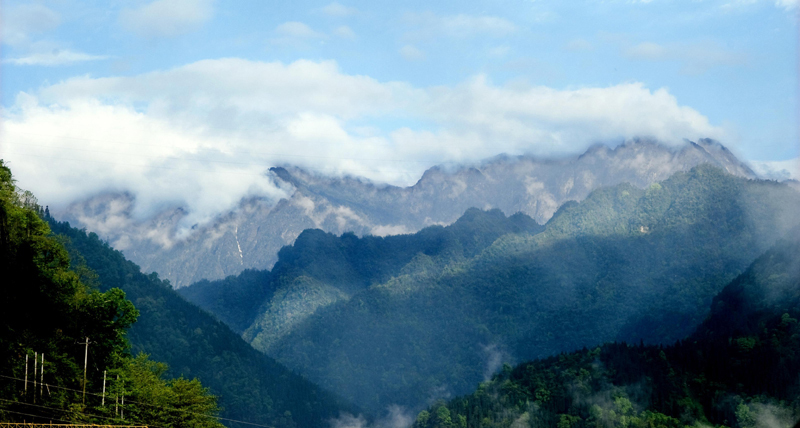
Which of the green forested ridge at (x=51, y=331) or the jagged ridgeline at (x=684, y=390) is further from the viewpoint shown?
the jagged ridgeline at (x=684, y=390)

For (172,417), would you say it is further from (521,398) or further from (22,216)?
(521,398)

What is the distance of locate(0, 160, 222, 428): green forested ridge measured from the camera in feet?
238

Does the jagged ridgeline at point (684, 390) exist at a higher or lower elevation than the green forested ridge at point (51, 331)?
lower

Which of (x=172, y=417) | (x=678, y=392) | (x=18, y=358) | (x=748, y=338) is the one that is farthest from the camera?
(x=748, y=338)

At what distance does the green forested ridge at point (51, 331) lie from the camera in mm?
72625

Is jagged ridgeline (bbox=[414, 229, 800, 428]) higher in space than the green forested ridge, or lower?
lower

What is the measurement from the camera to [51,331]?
254 feet

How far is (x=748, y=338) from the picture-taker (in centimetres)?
19088

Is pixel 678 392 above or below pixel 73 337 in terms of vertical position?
below

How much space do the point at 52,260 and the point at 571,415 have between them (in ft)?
417

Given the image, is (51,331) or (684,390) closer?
(51,331)

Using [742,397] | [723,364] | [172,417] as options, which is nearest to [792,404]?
[742,397]

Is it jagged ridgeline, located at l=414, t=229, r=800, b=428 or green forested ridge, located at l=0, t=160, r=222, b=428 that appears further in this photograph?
jagged ridgeline, located at l=414, t=229, r=800, b=428

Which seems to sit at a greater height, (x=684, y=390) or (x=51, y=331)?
(x=51, y=331)
